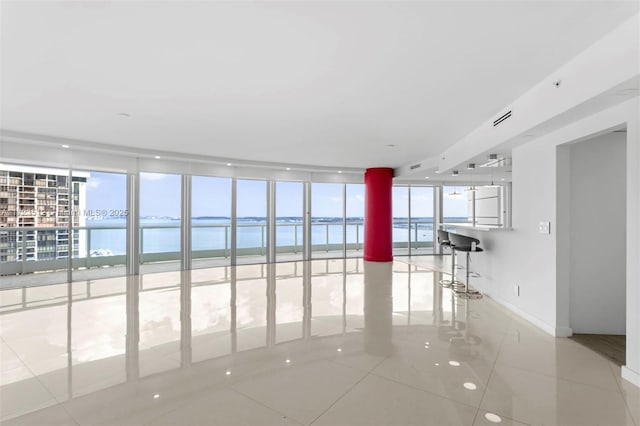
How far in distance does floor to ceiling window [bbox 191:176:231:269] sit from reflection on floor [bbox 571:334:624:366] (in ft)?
23.1

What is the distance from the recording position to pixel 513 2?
6.34ft

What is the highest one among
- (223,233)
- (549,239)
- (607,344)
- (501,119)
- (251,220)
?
(501,119)

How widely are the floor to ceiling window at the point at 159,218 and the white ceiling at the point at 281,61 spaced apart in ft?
7.62

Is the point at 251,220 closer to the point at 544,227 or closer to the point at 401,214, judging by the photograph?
the point at 401,214

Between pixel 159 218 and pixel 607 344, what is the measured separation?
26.9 feet

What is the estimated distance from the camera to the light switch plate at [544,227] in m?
3.59

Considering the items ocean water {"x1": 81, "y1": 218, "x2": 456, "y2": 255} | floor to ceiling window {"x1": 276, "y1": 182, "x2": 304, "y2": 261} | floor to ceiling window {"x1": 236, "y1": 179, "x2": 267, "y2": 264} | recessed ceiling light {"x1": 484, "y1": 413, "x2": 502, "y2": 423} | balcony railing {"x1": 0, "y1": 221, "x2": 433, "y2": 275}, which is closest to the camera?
recessed ceiling light {"x1": 484, "y1": 413, "x2": 502, "y2": 423}

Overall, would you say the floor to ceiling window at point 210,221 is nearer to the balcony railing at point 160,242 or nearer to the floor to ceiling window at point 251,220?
the balcony railing at point 160,242

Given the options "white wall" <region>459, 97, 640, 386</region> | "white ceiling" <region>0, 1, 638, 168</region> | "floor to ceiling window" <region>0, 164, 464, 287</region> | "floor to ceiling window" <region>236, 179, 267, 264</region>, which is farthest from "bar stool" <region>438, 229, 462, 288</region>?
"floor to ceiling window" <region>236, 179, 267, 264</region>

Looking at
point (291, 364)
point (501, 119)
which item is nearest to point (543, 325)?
point (501, 119)

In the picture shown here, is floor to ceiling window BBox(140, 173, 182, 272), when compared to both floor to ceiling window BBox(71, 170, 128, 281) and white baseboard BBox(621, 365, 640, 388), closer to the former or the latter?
floor to ceiling window BBox(71, 170, 128, 281)

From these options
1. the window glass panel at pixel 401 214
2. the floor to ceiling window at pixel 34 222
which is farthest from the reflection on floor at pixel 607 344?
the floor to ceiling window at pixel 34 222

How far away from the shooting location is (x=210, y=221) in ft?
27.2

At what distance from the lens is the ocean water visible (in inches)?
274
